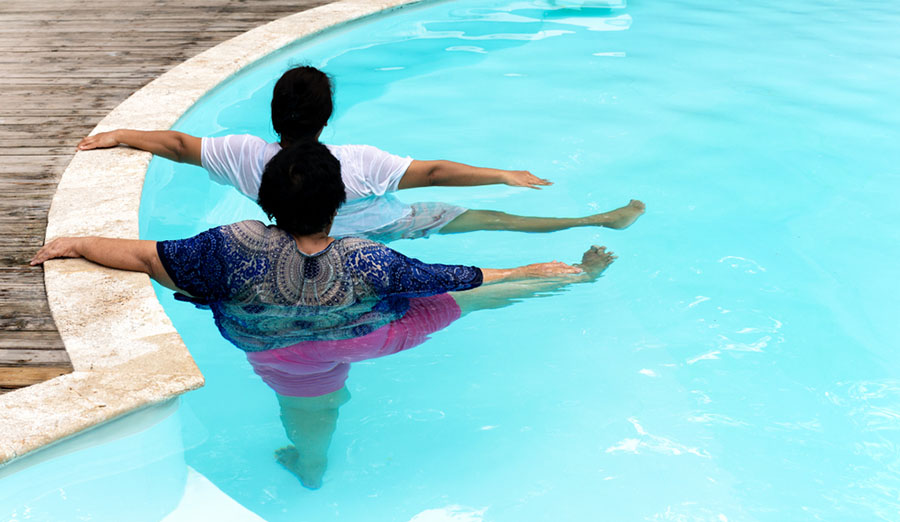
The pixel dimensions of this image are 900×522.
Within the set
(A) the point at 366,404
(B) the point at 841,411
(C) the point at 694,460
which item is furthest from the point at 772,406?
(A) the point at 366,404

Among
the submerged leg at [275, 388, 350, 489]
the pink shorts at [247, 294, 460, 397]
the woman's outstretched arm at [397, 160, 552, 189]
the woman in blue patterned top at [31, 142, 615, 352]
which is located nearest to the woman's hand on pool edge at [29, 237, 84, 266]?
the woman in blue patterned top at [31, 142, 615, 352]

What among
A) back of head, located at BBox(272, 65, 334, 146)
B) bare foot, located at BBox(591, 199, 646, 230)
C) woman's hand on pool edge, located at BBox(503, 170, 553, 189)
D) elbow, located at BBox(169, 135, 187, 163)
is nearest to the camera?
back of head, located at BBox(272, 65, 334, 146)

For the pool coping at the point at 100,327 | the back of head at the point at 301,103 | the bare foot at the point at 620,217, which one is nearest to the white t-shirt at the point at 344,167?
the back of head at the point at 301,103

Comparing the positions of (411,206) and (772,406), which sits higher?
A: (411,206)

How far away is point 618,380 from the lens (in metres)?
3.75

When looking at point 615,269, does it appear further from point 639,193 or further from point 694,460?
point 694,460

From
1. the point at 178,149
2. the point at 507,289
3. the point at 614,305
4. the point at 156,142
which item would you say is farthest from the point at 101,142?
the point at 614,305

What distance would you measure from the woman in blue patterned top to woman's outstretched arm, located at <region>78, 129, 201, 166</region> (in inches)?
35.6

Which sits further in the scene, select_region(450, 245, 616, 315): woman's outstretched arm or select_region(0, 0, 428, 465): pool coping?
select_region(450, 245, 616, 315): woman's outstretched arm

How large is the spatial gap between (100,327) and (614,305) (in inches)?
103

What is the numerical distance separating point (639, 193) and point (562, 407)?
2195mm

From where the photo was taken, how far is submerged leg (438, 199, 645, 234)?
4031 mm

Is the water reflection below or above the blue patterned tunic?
below

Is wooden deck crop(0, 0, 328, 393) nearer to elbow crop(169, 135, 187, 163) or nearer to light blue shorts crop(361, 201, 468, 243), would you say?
elbow crop(169, 135, 187, 163)
